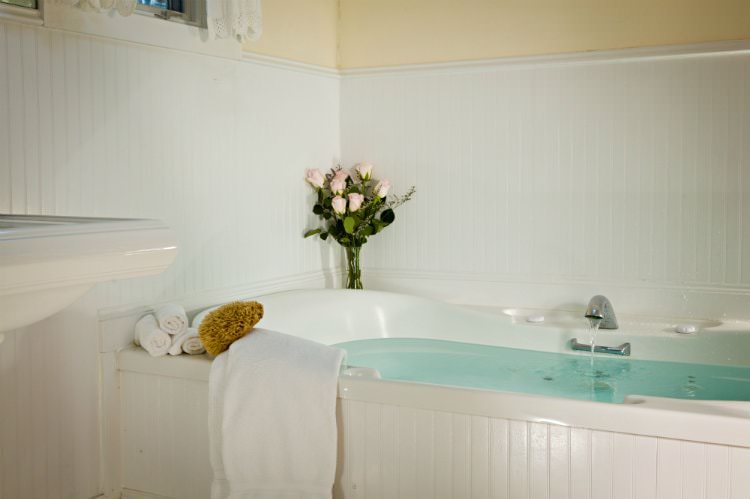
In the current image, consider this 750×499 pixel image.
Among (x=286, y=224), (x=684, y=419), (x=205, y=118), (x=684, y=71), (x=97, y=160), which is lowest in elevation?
(x=684, y=419)

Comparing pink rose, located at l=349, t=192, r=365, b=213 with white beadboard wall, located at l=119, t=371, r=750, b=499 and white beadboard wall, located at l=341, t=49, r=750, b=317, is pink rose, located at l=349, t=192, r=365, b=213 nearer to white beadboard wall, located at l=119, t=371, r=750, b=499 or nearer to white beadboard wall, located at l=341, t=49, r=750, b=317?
white beadboard wall, located at l=341, t=49, r=750, b=317

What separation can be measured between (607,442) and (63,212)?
1.56 meters

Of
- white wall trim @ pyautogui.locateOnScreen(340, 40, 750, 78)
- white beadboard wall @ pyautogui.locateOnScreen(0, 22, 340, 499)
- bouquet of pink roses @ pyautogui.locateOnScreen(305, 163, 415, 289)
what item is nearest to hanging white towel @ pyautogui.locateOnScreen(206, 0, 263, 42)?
white beadboard wall @ pyautogui.locateOnScreen(0, 22, 340, 499)

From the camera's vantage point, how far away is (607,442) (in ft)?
5.81

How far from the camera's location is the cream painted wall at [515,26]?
2.94 metres

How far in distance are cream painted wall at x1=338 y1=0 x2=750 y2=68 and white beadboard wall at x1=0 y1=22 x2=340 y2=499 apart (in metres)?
0.50

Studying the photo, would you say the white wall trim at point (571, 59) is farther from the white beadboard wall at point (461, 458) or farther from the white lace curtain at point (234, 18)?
the white beadboard wall at point (461, 458)

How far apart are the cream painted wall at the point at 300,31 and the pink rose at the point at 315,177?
472mm

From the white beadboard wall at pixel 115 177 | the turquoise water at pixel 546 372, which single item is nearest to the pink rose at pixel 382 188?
the white beadboard wall at pixel 115 177

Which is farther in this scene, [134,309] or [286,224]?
[286,224]

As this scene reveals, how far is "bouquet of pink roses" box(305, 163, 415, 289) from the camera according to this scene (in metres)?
3.36

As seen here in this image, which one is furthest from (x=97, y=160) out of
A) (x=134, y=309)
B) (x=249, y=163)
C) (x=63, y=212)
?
(x=249, y=163)

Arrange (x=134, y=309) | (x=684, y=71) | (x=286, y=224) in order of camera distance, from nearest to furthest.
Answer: (x=134, y=309), (x=684, y=71), (x=286, y=224)

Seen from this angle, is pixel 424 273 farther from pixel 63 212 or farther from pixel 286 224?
pixel 63 212
